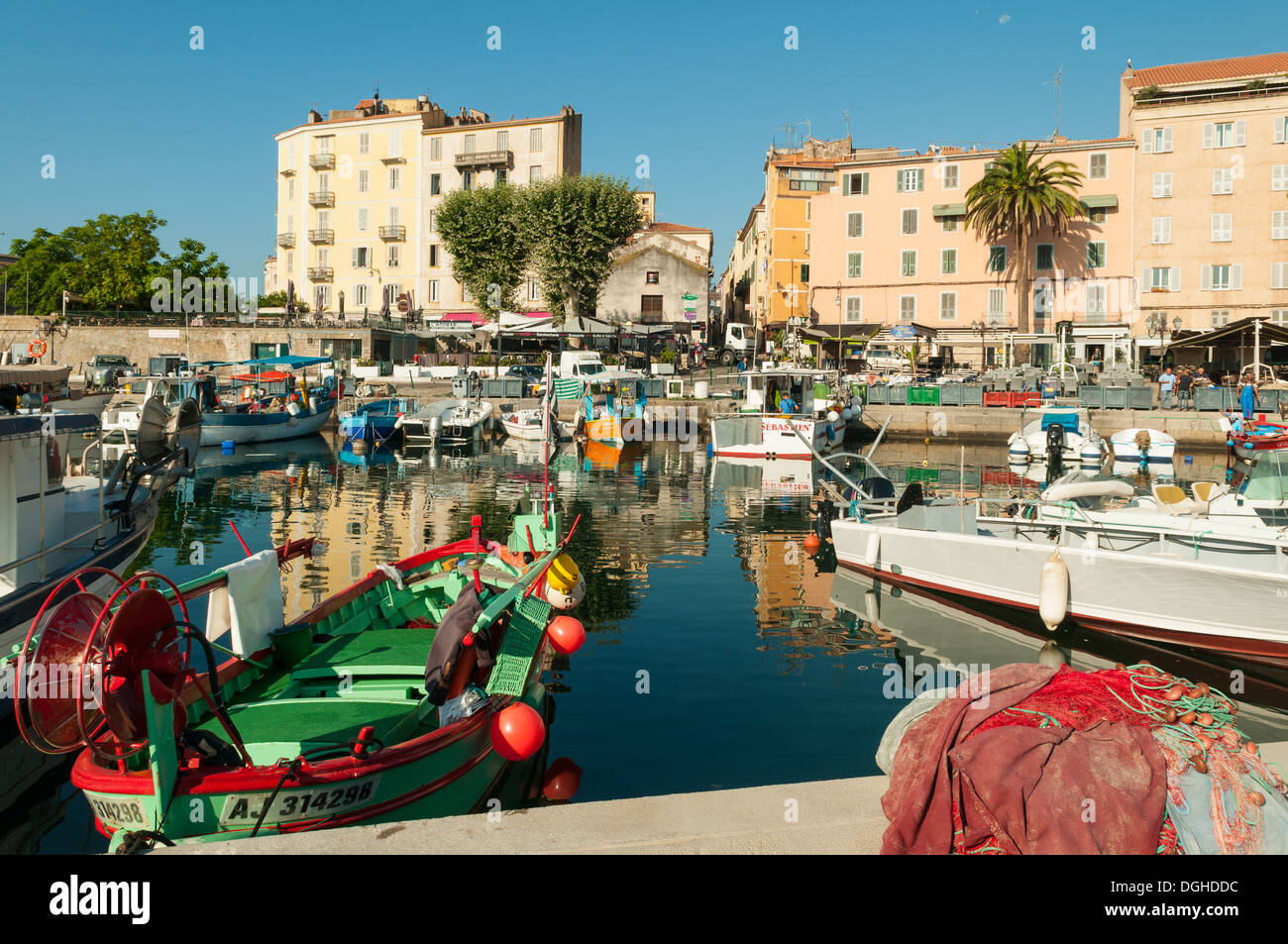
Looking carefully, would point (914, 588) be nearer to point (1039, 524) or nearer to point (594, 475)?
point (1039, 524)

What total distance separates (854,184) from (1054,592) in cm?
4593

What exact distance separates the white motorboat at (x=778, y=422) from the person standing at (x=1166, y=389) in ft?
46.6

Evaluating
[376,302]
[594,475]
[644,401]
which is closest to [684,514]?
[594,475]

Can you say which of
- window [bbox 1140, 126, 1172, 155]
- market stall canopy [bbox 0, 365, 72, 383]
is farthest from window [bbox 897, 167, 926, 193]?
market stall canopy [bbox 0, 365, 72, 383]

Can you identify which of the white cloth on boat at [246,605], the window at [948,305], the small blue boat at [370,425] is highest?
the window at [948,305]

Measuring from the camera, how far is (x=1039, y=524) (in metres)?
14.7

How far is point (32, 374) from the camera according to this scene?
20.1 meters

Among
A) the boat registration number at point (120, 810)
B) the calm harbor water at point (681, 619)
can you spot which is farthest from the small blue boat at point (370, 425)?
the boat registration number at point (120, 810)

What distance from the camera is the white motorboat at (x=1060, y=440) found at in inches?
1344

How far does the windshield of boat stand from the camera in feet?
48.1

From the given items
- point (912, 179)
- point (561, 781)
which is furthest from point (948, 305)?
point (561, 781)

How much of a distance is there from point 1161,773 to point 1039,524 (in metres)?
10.2

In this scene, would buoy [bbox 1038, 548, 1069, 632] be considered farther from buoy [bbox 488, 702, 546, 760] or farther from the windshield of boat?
buoy [bbox 488, 702, 546, 760]

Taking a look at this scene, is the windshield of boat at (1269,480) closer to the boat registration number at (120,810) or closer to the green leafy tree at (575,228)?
the boat registration number at (120,810)
